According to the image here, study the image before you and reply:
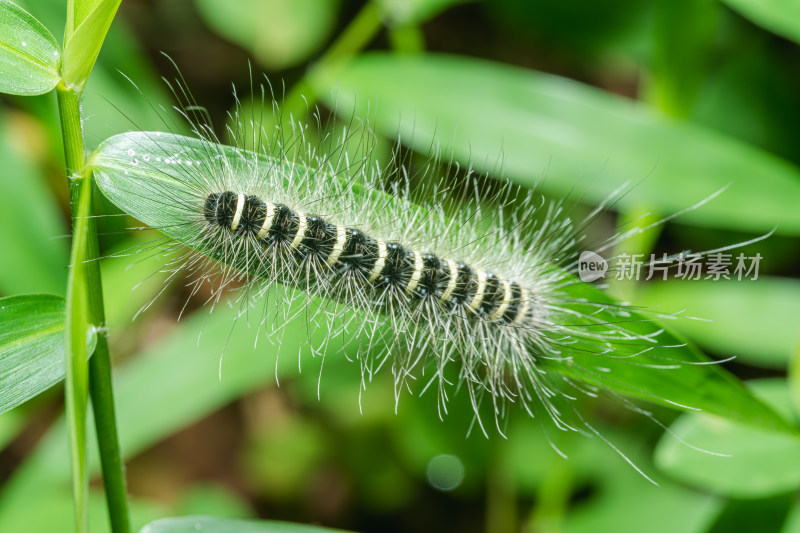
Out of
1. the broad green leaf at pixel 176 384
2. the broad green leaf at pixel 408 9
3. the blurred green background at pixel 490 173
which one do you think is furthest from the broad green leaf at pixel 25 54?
the broad green leaf at pixel 408 9

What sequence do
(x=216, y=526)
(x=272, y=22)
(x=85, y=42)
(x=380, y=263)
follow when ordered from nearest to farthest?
(x=85, y=42) < (x=216, y=526) < (x=380, y=263) < (x=272, y=22)

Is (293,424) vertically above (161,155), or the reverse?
(161,155)

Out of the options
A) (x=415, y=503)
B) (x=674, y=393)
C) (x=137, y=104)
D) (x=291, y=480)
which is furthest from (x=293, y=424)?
(x=674, y=393)

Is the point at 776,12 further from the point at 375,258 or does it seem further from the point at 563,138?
the point at 375,258

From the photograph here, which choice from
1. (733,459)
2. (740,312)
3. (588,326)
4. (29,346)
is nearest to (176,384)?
(29,346)

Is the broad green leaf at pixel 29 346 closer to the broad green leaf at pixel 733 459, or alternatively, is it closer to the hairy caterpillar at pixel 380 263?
the hairy caterpillar at pixel 380 263

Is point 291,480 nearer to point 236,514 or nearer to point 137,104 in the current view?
point 236,514

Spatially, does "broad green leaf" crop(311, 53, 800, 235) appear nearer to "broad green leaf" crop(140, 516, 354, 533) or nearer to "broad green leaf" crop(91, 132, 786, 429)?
"broad green leaf" crop(91, 132, 786, 429)

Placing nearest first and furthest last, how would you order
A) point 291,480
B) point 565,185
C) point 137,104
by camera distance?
point 565,185 < point 137,104 < point 291,480
